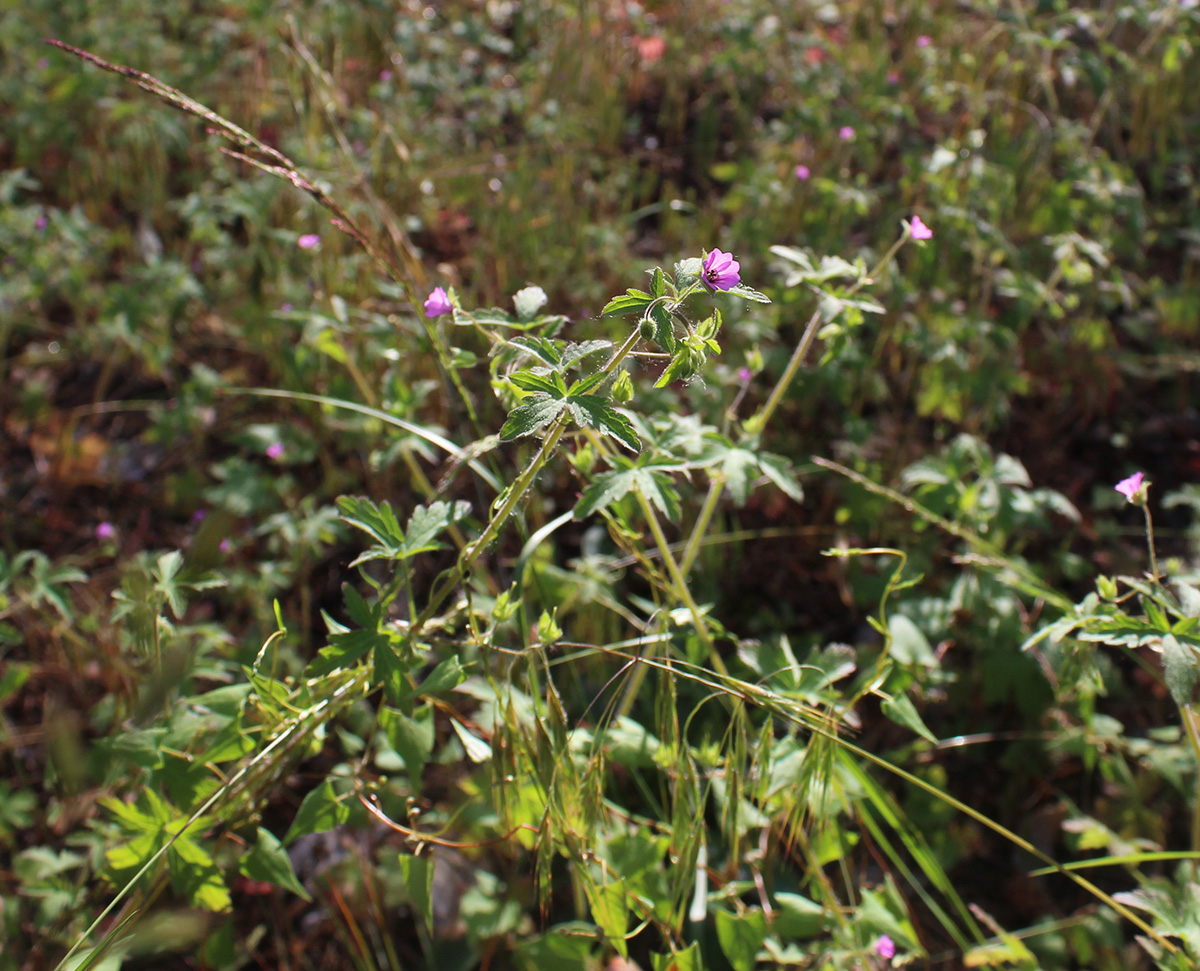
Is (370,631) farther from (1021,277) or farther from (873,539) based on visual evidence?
(1021,277)

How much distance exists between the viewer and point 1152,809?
1746 millimetres

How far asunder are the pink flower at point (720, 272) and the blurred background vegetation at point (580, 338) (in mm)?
235

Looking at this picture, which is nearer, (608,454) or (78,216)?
(608,454)

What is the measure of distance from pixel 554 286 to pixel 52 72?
253 centimetres

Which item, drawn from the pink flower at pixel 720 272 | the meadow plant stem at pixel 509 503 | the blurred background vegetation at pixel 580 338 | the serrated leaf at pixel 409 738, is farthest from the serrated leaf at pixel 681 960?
the pink flower at pixel 720 272

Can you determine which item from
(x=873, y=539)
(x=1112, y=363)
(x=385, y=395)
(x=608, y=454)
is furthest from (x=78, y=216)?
(x=1112, y=363)

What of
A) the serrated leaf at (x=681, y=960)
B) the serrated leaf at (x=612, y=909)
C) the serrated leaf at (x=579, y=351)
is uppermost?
the serrated leaf at (x=579, y=351)

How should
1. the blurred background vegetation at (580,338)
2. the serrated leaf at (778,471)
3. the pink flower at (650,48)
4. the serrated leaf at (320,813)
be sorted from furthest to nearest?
1. the pink flower at (650,48)
2. the blurred background vegetation at (580,338)
3. the serrated leaf at (778,471)
4. the serrated leaf at (320,813)

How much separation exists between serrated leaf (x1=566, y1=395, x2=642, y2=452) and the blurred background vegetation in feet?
0.93

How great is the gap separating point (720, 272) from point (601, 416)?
0.22 metres

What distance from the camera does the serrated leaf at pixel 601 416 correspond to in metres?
0.91

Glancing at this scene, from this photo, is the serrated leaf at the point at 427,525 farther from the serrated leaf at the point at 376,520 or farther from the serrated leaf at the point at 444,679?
the serrated leaf at the point at 444,679

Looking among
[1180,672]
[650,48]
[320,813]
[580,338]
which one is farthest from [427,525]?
[650,48]

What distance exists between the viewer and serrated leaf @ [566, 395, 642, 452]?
2.97 ft
